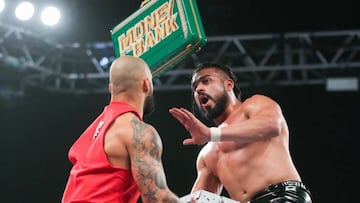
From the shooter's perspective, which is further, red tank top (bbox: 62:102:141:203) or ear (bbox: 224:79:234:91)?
ear (bbox: 224:79:234:91)

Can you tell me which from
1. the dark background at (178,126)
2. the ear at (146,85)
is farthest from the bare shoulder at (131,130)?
the dark background at (178,126)

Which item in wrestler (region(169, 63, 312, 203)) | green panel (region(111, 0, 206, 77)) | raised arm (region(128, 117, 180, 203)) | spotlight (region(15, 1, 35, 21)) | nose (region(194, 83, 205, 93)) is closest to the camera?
raised arm (region(128, 117, 180, 203))

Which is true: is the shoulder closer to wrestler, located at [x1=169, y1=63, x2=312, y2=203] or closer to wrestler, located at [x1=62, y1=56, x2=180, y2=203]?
wrestler, located at [x1=169, y1=63, x2=312, y2=203]

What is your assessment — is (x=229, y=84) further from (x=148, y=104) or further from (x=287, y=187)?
(x=148, y=104)

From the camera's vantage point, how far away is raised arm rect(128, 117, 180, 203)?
1.66 metres

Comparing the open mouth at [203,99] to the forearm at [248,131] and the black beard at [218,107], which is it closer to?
the black beard at [218,107]

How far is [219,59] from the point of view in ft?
20.1

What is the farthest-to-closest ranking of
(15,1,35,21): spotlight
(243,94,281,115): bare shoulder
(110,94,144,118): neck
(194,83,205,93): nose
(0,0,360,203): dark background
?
1. (0,0,360,203): dark background
2. (15,1,35,21): spotlight
3. (194,83,205,93): nose
4. (243,94,281,115): bare shoulder
5. (110,94,144,118): neck

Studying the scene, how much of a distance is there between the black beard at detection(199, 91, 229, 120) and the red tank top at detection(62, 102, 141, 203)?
3.04ft

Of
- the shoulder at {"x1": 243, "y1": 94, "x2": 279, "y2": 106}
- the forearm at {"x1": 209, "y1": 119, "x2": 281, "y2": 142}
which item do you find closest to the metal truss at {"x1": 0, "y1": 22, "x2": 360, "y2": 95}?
the shoulder at {"x1": 243, "y1": 94, "x2": 279, "y2": 106}

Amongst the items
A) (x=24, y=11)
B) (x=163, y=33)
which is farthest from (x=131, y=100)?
(x=24, y=11)

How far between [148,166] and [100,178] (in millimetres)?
156

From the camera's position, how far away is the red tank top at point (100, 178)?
1.69 metres

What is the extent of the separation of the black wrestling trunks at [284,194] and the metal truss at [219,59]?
146 inches
